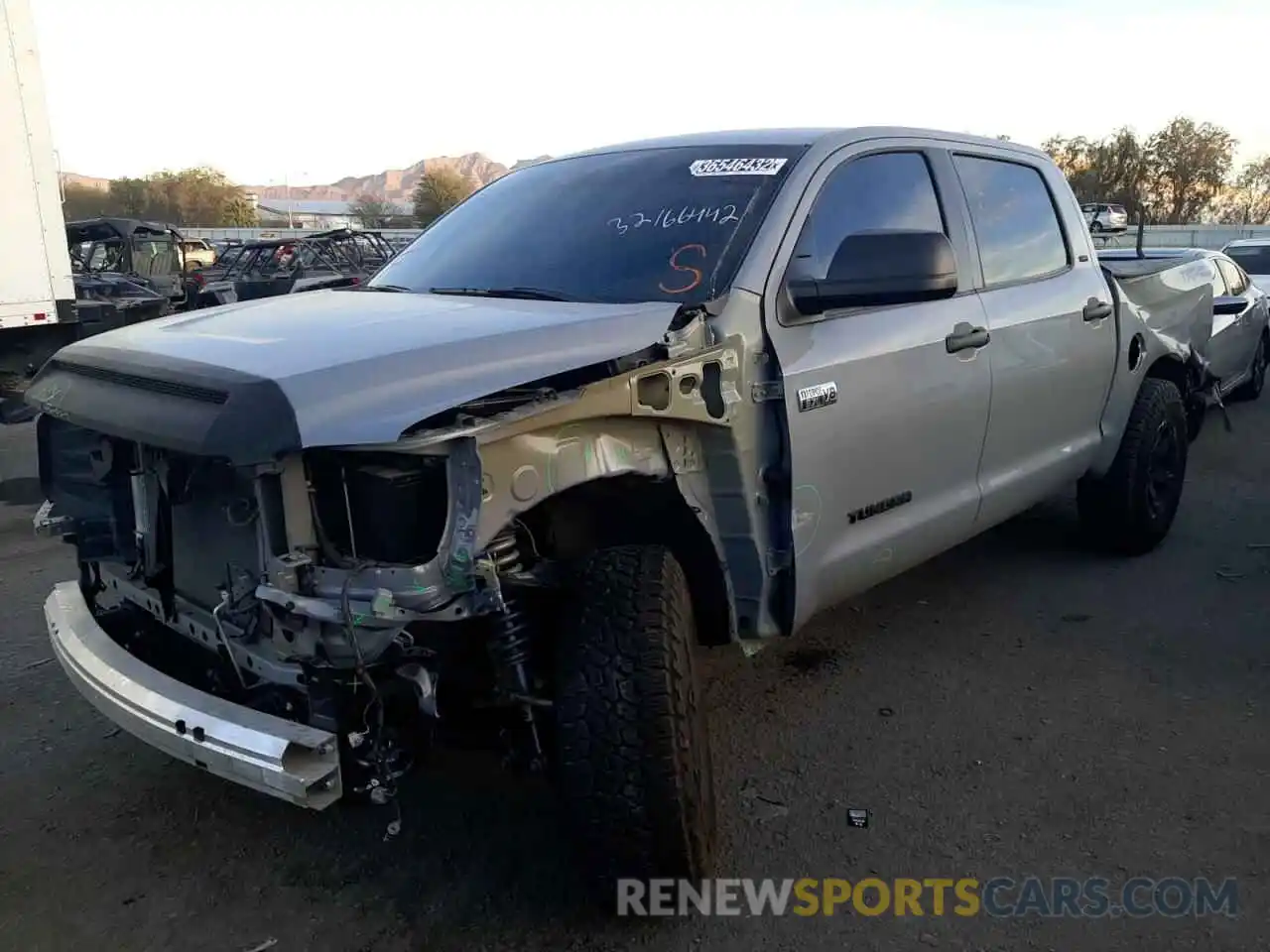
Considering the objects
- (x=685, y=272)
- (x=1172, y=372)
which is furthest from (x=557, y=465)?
(x=1172, y=372)

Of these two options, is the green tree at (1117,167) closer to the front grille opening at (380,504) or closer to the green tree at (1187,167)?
the green tree at (1187,167)

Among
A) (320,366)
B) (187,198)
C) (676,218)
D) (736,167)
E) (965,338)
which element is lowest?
(965,338)

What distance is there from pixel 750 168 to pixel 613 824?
205cm

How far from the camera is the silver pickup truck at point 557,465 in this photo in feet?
7.24

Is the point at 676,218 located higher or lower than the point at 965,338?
higher

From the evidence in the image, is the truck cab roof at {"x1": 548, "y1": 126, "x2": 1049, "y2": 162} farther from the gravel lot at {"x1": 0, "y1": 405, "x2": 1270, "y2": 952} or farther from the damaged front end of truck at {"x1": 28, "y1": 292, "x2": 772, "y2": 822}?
the gravel lot at {"x1": 0, "y1": 405, "x2": 1270, "y2": 952}

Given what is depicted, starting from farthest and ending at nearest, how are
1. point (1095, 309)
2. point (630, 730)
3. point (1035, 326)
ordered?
1. point (1095, 309)
2. point (1035, 326)
3. point (630, 730)

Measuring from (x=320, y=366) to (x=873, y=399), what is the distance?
1.75 m

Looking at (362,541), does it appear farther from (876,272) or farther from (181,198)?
(181,198)

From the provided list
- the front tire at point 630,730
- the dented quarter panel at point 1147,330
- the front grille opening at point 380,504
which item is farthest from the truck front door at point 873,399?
the dented quarter panel at point 1147,330

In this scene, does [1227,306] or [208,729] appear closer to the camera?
[208,729]

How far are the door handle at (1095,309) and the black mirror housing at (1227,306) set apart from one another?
4755mm

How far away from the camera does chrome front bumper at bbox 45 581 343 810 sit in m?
2.16

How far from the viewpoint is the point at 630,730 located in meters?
2.38
